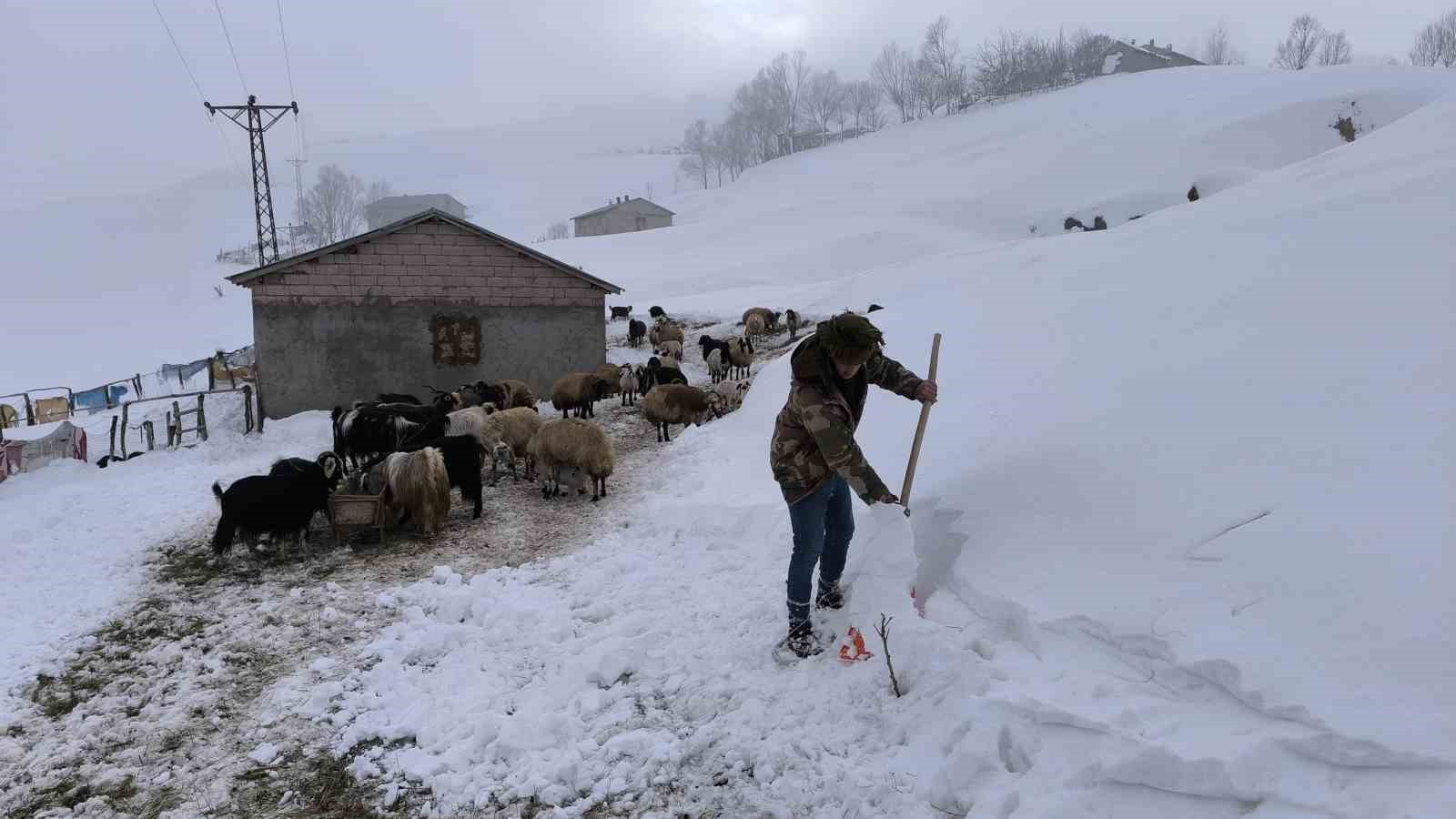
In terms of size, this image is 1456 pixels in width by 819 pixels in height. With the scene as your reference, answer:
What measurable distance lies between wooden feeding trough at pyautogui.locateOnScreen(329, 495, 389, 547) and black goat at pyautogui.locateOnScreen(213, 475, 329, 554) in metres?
0.23

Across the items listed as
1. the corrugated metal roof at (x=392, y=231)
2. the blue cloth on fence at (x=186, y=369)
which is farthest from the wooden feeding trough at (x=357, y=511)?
the blue cloth on fence at (x=186, y=369)

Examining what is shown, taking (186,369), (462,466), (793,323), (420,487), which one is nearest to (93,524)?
(420,487)

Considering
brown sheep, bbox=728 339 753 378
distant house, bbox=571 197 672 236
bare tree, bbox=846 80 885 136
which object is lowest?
brown sheep, bbox=728 339 753 378

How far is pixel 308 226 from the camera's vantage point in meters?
79.1

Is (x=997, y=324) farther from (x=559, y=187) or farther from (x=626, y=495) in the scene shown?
(x=559, y=187)

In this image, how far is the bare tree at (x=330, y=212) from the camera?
81.2 meters

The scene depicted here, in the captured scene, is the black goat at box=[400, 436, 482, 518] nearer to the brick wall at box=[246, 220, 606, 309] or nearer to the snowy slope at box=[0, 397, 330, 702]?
the snowy slope at box=[0, 397, 330, 702]

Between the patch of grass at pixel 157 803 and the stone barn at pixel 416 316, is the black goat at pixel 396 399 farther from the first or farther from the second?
the patch of grass at pixel 157 803

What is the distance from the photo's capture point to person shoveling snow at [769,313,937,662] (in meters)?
3.95

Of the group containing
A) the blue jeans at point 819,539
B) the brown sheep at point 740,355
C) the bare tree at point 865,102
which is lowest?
the blue jeans at point 819,539

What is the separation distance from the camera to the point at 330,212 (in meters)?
81.7

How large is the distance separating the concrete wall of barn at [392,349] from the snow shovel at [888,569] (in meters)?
13.0

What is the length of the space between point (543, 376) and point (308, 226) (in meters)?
75.8

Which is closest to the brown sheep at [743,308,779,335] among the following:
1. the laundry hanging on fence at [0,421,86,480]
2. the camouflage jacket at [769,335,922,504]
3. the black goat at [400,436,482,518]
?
the black goat at [400,436,482,518]
